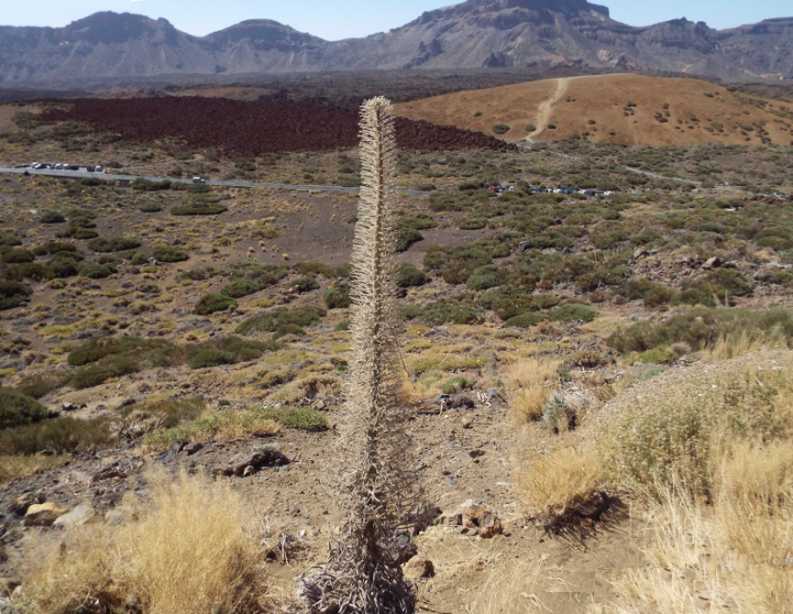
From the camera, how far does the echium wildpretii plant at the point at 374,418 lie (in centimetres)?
244

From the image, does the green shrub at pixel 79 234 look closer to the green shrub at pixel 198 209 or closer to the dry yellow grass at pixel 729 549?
the green shrub at pixel 198 209

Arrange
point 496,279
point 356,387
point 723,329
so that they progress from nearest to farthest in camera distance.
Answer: point 356,387 < point 723,329 < point 496,279

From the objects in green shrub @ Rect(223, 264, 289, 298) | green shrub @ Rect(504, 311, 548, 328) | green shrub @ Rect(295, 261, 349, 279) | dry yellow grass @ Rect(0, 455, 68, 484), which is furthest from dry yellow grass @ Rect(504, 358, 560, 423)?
green shrub @ Rect(223, 264, 289, 298)

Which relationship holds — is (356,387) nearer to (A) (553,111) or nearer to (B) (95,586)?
(B) (95,586)

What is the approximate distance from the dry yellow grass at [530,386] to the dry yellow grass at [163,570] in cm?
341

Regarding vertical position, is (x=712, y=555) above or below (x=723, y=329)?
above

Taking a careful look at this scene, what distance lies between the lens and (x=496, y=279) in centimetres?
1781

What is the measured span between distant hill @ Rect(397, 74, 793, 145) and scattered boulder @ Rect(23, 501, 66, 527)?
178 feet

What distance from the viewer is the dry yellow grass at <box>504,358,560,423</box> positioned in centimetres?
604

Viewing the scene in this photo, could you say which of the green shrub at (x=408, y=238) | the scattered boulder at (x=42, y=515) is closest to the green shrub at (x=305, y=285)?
the green shrub at (x=408, y=238)

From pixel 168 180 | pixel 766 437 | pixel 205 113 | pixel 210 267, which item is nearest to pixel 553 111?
pixel 205 113

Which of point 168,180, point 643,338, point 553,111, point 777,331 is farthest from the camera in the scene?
point 553,111

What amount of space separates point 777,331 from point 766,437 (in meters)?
4.25

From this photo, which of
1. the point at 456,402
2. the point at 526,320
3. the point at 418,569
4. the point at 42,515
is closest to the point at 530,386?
the point at 456,402
